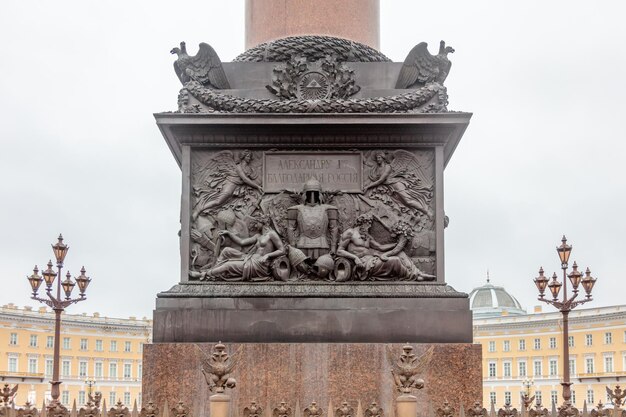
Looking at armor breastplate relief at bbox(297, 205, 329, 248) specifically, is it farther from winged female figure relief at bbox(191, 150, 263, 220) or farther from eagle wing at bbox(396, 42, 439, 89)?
eagle wing at bbox(396, 42, 439, 89)

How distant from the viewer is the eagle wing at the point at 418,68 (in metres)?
11.4

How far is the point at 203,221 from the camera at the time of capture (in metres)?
11.0

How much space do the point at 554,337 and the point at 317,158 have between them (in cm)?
9072

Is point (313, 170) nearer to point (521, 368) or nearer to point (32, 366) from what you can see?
point (32, 366)

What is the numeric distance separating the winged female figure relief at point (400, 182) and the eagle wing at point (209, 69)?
2166mm

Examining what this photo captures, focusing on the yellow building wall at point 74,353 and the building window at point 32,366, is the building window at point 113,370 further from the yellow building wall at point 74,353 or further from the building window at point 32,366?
the building window at point 32,366

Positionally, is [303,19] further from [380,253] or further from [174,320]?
[174,320]

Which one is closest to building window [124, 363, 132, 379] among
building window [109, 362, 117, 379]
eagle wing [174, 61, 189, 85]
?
building window [109, 362, 117, 379]

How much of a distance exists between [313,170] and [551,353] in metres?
91.7

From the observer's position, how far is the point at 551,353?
97.8 metres

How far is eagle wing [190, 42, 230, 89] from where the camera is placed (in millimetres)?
11516

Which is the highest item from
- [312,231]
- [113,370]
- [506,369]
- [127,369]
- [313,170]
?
[313,170]

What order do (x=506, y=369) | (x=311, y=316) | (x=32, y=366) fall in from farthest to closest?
(x=506, y=369), (x=32, y=366), (x=311, y=316)

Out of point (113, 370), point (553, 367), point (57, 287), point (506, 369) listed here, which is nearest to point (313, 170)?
point (57, 287)
